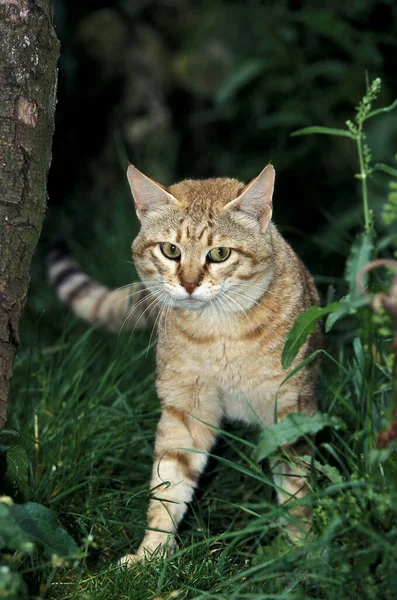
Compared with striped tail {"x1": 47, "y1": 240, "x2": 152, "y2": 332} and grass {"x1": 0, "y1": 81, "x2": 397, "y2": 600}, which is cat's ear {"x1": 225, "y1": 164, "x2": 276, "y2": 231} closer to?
grass {"x1": 0, "y1": 81, "x2": 397, "y2": 600}

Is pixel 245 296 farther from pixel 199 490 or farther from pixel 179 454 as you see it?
pixel 199 490

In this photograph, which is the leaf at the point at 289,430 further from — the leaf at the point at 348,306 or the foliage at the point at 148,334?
the leaf at the point at 348,306

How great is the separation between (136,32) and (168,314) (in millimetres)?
3816

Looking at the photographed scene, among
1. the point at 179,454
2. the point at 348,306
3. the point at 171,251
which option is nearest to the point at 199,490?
the point at 179,454

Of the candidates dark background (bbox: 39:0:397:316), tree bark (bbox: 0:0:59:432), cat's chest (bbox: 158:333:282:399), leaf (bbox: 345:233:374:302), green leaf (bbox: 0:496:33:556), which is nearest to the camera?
green leaf (bbox: 0:496:33:556)

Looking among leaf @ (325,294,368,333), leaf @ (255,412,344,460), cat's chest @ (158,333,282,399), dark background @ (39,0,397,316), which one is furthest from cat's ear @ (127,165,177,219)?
dark background @ (39,0,397,316)

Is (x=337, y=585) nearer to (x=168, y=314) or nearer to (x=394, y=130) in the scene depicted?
(x=168, y=314)

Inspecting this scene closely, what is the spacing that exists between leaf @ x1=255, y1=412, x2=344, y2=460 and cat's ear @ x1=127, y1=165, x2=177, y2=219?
1.02 m

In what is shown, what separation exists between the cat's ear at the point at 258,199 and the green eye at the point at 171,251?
22 cm

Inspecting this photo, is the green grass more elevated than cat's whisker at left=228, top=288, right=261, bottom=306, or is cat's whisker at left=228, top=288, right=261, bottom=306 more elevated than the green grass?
cat's whisker at left=228, top=288, right=261, bottom=306

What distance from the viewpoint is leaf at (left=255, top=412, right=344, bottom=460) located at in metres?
2.07

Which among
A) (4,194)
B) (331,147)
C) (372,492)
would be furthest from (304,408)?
(331,147)

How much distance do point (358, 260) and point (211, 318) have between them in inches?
33.2

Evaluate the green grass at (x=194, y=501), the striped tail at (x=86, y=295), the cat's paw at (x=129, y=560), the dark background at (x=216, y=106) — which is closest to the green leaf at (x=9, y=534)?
the green grass at (x=194, y=501)
